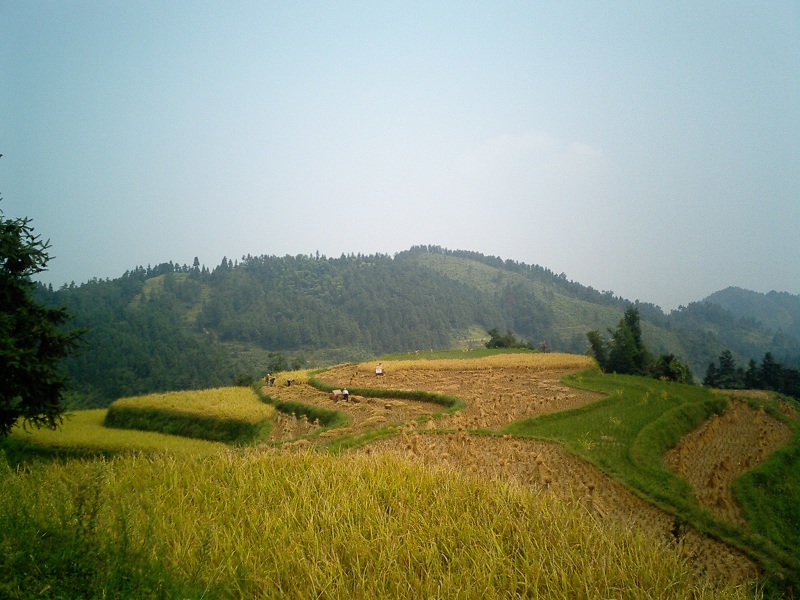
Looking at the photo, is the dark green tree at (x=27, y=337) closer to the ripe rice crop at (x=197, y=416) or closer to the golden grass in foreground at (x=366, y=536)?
the ripe rice crop at (x=197, y=416)

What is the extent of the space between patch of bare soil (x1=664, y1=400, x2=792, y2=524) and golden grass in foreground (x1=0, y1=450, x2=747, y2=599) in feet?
17.3

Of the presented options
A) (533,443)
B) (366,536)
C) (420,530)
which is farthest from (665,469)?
(366,536)

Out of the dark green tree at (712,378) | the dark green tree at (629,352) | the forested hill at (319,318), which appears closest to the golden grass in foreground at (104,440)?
the dark green tree at (629,352)

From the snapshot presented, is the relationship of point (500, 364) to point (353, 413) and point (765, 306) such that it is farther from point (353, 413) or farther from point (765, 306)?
point (765, 306)

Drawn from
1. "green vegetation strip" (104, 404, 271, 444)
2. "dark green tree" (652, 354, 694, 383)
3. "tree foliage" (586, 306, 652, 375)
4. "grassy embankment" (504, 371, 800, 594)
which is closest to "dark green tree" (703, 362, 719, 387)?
"dark green tree" (652, 354, 694, 383)

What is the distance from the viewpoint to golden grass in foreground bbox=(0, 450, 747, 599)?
10.3 ft

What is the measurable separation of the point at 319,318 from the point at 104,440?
90.6 meters

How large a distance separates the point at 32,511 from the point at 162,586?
1812 millimetres

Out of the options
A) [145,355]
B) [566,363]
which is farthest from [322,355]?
[566,363]

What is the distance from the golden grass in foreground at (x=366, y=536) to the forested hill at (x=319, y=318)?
173 ft

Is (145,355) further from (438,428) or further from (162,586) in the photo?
(162,586)

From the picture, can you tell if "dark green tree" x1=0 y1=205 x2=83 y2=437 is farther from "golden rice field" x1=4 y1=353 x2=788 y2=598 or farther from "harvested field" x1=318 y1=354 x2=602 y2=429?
"harvested field" x1=318 y1=354 x2=602 y2=429

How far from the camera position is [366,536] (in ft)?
13.0

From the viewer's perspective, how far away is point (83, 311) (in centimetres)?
8356
